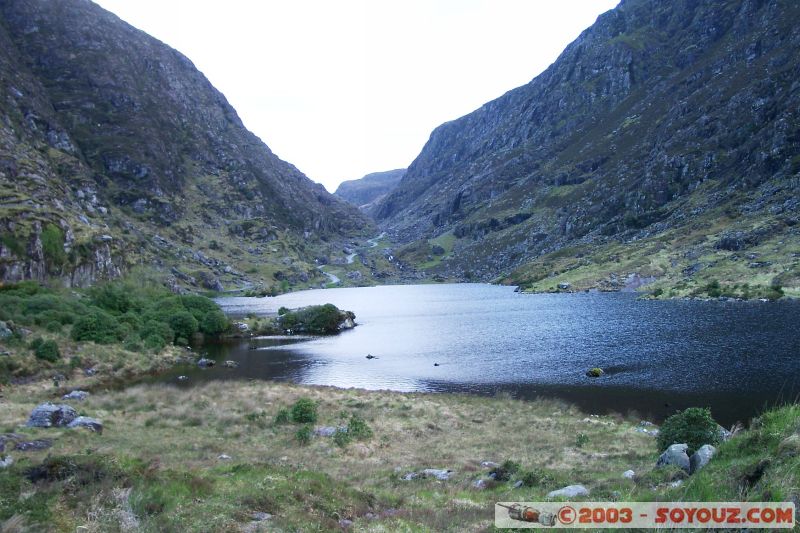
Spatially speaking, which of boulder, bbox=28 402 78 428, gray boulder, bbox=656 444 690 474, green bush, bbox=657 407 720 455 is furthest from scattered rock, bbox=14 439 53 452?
green bush, bbox=657 407 720 455

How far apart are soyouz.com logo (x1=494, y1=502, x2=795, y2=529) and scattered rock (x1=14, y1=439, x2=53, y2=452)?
25.5 m

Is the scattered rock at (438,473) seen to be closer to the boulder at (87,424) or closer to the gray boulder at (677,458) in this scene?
the gray boulder at (677,458)

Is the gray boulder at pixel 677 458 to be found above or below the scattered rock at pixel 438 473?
above

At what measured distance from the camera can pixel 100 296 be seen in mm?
100312

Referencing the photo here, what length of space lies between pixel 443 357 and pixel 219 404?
42.4 metres

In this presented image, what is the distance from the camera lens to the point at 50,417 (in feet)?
109

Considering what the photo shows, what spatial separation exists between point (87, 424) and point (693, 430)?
128ft

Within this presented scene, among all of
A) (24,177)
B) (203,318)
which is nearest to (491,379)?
(203,318)

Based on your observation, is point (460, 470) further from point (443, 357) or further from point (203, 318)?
point (203, 318)

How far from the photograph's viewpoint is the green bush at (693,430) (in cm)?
2450

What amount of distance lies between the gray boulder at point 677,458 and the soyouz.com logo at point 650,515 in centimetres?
857

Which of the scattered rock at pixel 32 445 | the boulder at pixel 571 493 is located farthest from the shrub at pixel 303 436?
the boulder at pixel 571 493

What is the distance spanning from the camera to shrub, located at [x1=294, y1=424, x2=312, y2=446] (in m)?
35.2

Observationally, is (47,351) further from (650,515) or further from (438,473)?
(650,515)
